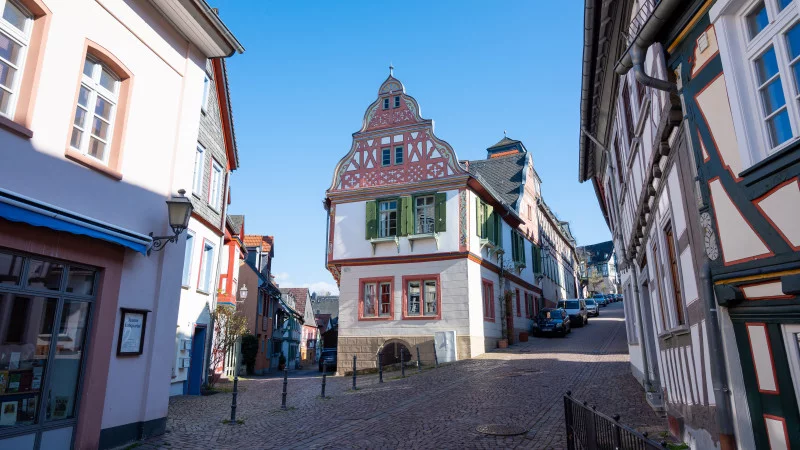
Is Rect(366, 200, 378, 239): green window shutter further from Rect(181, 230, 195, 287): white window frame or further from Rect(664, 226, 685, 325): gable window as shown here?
Rect(664, 226, 685, 325): gable window

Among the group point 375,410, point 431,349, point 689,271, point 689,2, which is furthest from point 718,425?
point 431,349

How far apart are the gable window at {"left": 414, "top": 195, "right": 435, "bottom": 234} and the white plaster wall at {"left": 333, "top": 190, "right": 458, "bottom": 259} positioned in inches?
23.9

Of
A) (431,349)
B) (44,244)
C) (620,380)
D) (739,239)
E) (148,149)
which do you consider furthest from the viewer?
(431,349)

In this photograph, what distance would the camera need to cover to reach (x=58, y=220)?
6555 millimetres

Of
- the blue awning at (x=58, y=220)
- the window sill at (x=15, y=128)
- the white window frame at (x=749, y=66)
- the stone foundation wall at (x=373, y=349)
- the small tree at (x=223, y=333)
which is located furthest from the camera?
the stone foundation wall at (x=373, y=349)

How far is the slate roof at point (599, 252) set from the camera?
9532cm

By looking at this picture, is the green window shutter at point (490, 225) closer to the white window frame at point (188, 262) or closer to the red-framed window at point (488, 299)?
the red-framed window at point (488, 299)

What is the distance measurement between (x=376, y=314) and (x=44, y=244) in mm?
17495

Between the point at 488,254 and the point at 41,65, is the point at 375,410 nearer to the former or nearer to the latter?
the point at 41,65

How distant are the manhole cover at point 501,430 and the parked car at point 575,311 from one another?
2588 centimetres

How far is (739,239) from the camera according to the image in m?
4.45

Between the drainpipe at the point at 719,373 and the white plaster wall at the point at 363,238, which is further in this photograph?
the white plaster wall at the point at 363,238

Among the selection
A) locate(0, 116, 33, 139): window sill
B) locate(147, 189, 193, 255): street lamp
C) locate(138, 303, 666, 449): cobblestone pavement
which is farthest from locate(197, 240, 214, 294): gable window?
locate(0, 116, 33, 139): window sill

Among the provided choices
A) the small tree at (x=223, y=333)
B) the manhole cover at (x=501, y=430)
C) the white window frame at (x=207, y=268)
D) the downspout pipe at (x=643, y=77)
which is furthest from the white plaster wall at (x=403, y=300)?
the downspout pipe at (x=643, y=77)
